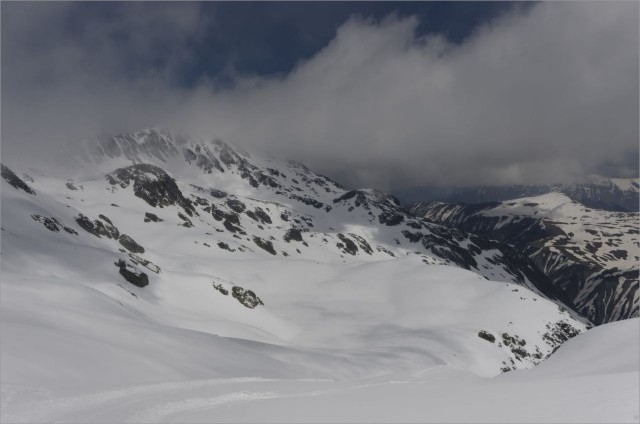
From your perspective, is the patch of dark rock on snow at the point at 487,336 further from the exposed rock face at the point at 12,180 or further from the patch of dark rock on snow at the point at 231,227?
the patch of dark rock on snow at the point at 231,227

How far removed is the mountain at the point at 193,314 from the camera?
14.2 m

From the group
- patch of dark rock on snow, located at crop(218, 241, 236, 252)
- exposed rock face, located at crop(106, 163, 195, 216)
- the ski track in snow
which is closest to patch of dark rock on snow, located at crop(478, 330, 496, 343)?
patch of dark rock on snow, located at crop(218, 241, 236, 252)

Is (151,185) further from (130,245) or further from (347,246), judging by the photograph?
(347,246)

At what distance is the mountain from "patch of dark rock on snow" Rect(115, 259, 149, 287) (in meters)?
0.22

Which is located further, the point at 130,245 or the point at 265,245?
the point at 265,245

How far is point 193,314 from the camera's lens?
185 ft

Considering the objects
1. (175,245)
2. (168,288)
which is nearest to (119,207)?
(175,245)

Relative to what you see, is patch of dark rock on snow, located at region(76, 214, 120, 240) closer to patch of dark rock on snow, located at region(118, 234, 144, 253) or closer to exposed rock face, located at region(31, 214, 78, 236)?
patch of dark rock on snow, located at region(118, 234, 144, 253)

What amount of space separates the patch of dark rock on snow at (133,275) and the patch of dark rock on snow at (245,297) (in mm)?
16773

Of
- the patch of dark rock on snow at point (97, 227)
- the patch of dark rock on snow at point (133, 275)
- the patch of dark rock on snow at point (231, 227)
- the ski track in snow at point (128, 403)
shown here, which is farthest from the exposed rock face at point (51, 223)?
the patch of dark rock on snow at point (231, 227)

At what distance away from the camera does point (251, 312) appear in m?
68.6

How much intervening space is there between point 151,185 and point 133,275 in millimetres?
112431

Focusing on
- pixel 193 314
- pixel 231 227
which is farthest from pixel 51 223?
pixel 231 227

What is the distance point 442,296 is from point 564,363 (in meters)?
81.1
